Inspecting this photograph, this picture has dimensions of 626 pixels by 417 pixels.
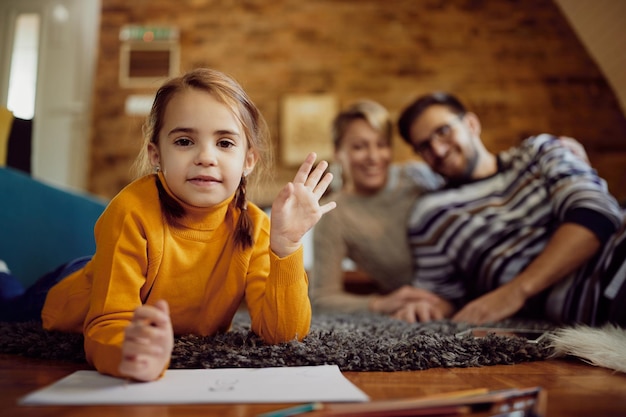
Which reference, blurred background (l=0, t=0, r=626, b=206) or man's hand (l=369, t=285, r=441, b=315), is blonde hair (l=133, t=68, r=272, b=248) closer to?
man's hand (l=369, t=285, r=441, b=315)

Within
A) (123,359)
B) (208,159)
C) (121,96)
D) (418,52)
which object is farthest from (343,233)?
→ (121,96)

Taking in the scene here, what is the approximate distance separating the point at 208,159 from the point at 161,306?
0.25 meters

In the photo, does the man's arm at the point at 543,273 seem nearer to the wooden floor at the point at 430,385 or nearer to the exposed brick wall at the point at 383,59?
the wooden floor at the point at 430,385

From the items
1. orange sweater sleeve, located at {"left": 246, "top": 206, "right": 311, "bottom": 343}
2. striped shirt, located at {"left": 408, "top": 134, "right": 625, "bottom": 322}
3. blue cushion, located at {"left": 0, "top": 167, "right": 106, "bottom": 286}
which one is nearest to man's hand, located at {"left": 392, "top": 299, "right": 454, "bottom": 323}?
striped shirt, located at {"left": 408, "top": 134, "right": 625, "bottom": 322}

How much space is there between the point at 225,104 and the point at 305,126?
2422 mm

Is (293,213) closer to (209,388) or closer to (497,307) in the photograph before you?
(209,388)

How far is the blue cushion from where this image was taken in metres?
1.12

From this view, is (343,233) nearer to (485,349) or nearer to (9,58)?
(485,349)

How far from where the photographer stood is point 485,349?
735 millimetres

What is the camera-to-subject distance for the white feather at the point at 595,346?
2.21 feet

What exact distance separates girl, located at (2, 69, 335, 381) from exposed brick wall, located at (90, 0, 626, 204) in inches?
93.2

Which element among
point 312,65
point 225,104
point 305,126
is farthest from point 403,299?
Result: point 312,65

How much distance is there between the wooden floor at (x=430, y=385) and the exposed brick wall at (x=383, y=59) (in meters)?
2.49

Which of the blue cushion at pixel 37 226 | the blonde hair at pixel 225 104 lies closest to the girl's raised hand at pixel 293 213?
the blonde hair at pixel 225 104
